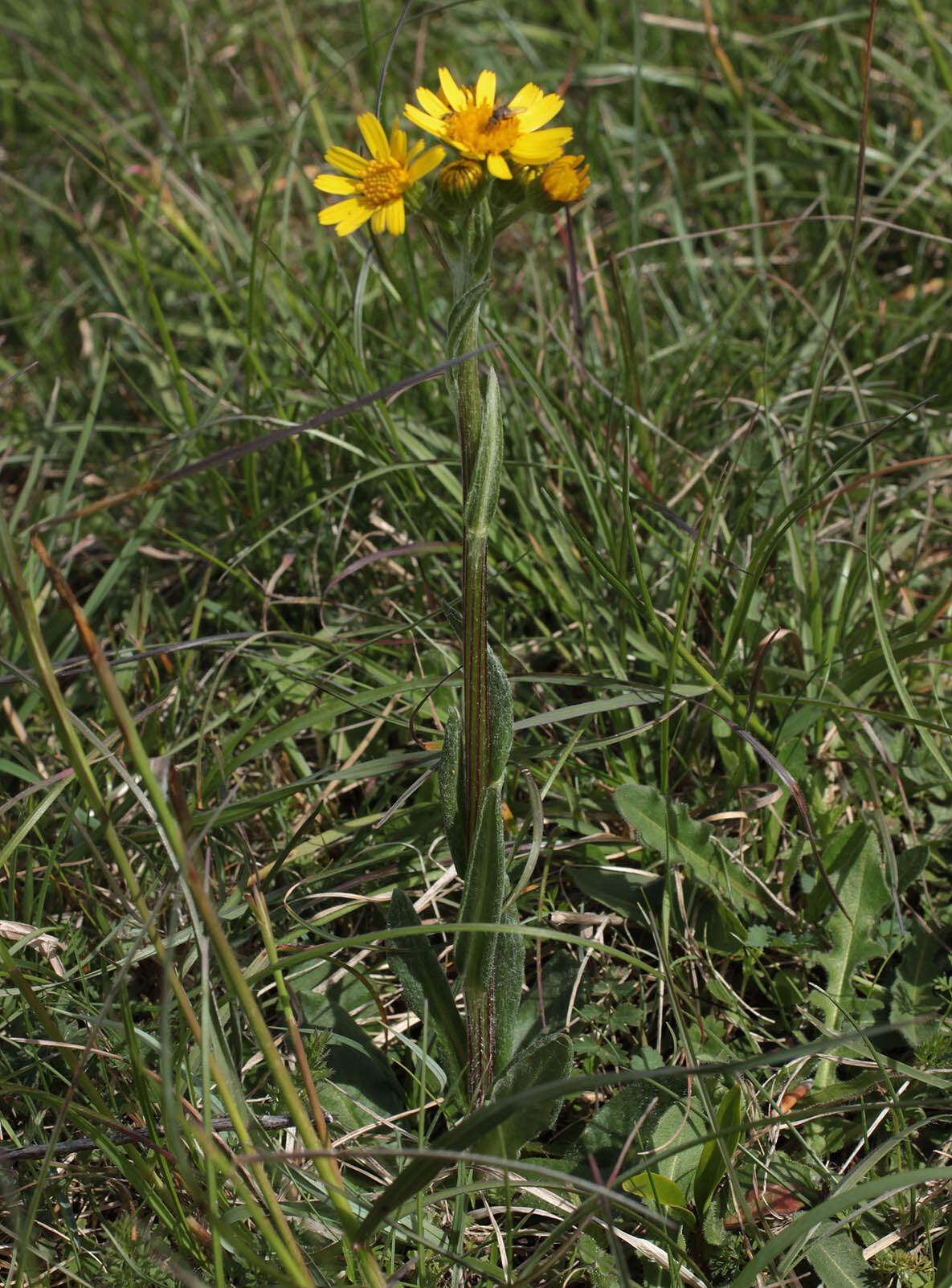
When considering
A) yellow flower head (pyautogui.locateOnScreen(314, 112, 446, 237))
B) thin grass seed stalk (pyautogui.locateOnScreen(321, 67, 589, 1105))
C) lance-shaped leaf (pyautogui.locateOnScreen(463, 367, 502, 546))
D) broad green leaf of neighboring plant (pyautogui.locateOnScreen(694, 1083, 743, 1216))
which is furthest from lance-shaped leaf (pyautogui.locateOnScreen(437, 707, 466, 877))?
yellow flower head (pyautogui.locateOnScreen(314, 112, 446, 237))

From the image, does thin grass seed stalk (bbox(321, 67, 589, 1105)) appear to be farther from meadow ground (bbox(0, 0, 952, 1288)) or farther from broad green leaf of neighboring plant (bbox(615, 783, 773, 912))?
broad green leaf of neighboring plant (bbox(615, 783, 773, 912))

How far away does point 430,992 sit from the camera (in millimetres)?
1626

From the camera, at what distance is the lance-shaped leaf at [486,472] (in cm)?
126

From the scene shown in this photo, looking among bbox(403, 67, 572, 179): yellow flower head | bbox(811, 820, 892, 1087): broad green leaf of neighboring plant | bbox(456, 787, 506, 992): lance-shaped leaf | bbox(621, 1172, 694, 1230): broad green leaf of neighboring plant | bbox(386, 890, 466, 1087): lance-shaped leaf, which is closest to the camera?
bbox(403, 67, 572, 179): yellow flower head

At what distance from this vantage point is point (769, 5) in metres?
3.56

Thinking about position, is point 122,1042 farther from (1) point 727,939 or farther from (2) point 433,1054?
(1) point 727,939

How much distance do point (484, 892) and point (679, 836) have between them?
54 centimetres

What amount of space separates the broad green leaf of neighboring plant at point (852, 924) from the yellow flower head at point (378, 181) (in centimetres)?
130

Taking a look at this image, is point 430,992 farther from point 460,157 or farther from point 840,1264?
point 460,157

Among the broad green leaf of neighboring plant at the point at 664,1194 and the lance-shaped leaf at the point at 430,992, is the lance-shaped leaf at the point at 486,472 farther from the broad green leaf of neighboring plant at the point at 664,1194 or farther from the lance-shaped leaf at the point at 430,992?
the broad green leaf of neighboring plant at the point at 664,1194

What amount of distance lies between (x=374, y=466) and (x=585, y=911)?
1.15 meters

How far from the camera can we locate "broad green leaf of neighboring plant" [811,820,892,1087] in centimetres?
176

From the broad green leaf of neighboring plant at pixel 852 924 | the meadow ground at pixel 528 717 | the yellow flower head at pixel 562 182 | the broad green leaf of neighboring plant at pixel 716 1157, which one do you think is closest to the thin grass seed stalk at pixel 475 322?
the yellow flower head at pixel 562 182

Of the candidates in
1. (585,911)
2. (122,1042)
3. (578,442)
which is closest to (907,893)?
(585,911)
